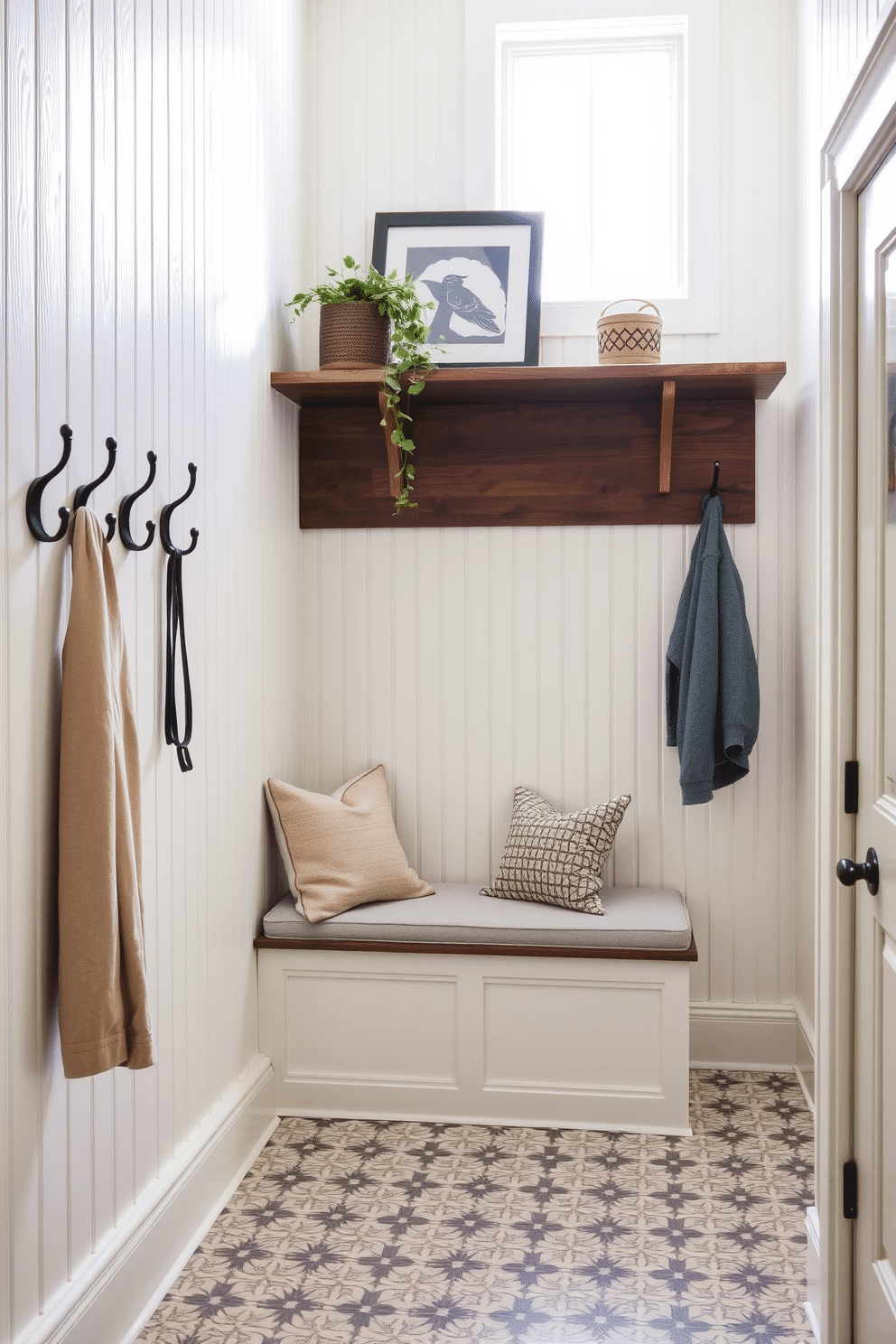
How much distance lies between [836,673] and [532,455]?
4.86 feet

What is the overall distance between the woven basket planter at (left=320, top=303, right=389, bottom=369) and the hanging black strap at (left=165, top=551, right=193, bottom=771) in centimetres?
103

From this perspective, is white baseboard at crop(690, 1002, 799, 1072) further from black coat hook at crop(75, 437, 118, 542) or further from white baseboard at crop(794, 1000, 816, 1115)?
black coat hook at crop(75, 437, 118, 542)

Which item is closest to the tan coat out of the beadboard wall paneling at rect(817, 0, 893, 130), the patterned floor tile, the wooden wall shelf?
the patterned floor tile

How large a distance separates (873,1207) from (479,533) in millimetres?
1975

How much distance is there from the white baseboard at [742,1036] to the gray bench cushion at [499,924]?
45 cm

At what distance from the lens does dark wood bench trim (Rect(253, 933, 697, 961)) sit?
2625 millimetres

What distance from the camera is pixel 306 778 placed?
3205 millimetres

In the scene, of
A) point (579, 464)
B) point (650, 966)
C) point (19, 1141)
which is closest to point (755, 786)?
point (650, 966)

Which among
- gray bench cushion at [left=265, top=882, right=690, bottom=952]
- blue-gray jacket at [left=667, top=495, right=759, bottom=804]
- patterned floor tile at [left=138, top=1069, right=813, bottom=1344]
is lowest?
patterned floor tile at [left=138, top=1069, right=813, bottom=1344]

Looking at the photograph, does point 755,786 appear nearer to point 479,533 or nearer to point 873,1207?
point 479,533

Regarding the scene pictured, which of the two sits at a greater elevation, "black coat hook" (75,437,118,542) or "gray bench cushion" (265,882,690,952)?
"black coat hook" (75,437,118,542)

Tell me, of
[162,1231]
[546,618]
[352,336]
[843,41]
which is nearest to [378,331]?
[352,336]

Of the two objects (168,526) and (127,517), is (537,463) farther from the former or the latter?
(127,517)

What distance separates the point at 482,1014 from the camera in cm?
271
